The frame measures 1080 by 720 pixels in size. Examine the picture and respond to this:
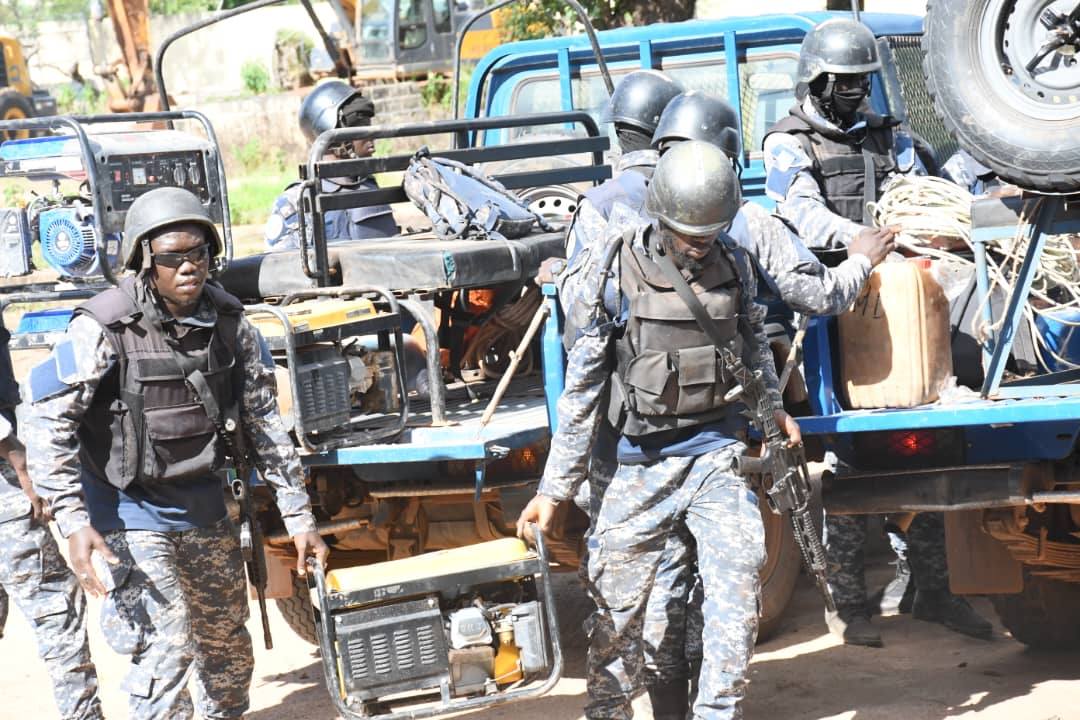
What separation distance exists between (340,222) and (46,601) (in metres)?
2.23

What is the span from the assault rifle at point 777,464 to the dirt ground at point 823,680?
0.73m

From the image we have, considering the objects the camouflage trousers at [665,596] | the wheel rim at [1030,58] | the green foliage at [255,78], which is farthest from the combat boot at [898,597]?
the green foliage at [255,78]

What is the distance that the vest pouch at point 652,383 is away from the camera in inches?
165

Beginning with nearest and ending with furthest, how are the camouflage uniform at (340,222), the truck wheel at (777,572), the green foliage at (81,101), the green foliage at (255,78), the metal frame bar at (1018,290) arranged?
the metal frame bar at (1018,290) → the truck wheel at (777,572) → the camouflage uniform at (340,222) → the green foliage at (255,78) → the green foliage at (81,101)

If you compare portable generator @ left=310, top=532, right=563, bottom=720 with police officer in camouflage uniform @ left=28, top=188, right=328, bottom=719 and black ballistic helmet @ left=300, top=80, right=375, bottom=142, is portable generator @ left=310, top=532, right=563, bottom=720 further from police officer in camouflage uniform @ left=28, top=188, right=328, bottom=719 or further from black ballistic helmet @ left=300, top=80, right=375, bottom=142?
black ballistic helmet @ left=300, top=80, right=375, bottom=142

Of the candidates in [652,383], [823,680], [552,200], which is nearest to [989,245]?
[652,383]

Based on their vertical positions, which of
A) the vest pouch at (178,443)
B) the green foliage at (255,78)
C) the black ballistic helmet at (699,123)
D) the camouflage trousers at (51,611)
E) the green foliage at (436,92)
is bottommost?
the camouflage trousers at (51,611)

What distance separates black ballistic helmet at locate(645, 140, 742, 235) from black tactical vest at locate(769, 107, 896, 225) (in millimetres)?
1171

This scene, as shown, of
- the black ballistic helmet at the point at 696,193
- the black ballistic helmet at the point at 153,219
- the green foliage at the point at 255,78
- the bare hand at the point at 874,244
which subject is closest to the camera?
the black ballistic helmet at the point at 696,193

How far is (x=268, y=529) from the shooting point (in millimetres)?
5133

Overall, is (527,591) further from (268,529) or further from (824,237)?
(824,237)

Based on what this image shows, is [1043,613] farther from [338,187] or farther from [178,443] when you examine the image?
[338,187]

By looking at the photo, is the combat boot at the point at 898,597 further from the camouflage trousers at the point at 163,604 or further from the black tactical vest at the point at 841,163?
the camouflage trousers at the point at 163,604

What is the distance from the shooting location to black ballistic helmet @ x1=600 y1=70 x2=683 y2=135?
4.86m
